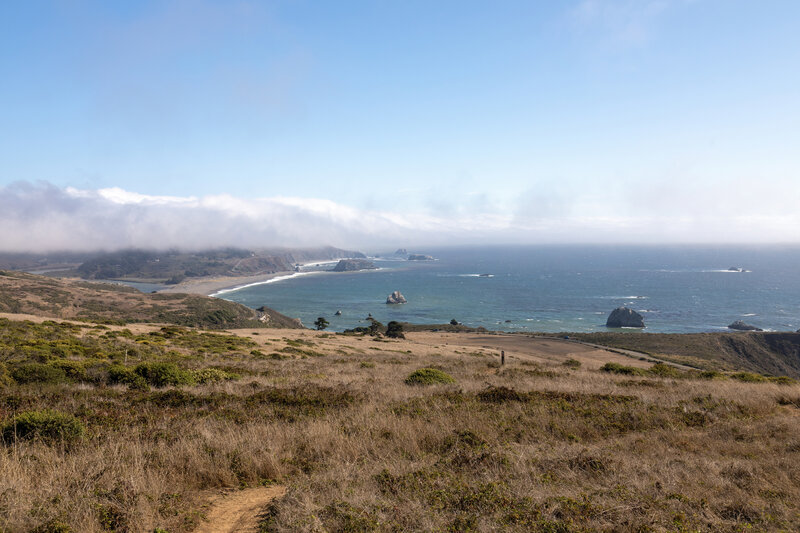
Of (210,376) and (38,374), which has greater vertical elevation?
(38,374)

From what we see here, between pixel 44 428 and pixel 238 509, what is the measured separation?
4925 millimetres

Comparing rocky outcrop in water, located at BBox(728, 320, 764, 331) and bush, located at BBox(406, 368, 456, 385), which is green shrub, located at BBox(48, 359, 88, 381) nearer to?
bush, located at BBox(406, 368, 456, 385)

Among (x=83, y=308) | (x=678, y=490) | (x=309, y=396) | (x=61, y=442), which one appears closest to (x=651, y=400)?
(x=678, y=490)

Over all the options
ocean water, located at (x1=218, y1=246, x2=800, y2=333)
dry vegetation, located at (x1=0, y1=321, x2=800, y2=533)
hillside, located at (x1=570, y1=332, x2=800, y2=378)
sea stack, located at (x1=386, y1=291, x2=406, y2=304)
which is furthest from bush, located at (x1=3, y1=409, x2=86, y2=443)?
sea stack, located at (x1=386, y1=291, x2=406, y2=304)

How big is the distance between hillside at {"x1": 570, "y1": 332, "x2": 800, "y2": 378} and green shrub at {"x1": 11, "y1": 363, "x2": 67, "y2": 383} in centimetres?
7249

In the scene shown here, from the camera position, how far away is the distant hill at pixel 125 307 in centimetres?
8794

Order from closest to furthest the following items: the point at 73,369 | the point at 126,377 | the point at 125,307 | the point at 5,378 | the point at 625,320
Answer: the point at 5,378 → the point at 126,377 → the point at 73,369 → the point at 625,320 → the point at 125,307

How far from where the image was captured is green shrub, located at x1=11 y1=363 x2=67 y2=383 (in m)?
12.9

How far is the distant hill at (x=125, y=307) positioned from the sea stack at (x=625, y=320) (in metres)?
86.1

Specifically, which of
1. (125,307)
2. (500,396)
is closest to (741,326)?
(500,396)

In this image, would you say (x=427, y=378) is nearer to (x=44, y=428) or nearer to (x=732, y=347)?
(x=44, y=428)

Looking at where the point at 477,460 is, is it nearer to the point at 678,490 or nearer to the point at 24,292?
the point at 678,490

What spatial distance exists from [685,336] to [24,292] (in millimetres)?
150831

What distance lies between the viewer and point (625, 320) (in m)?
103
